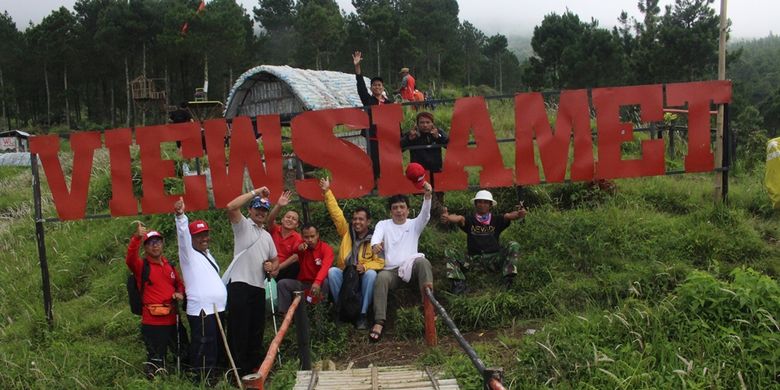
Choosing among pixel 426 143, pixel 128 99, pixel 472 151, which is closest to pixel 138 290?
pixel 426 143

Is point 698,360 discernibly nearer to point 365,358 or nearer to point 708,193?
point 365,358

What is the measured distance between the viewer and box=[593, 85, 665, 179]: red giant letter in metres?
6.91

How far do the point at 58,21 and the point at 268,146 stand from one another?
39568mm

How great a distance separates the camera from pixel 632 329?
479cm

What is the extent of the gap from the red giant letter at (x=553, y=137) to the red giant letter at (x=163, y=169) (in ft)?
12.3

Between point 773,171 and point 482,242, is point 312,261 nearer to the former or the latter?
point 482,242

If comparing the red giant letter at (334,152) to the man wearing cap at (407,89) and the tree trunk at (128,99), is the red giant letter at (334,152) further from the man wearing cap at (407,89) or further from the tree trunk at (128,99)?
the tree trunk at (128,99)

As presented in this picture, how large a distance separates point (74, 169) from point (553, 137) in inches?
222

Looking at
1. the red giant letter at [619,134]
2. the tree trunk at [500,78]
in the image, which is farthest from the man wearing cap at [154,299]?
the tree trunk at [500,78]

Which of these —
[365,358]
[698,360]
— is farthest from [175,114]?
[698,360]

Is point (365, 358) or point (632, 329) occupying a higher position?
point (632, 329)

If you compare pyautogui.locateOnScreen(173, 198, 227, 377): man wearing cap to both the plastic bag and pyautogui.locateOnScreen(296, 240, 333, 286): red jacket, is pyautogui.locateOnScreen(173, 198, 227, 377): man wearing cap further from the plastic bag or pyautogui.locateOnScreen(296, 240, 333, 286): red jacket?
the plastic bag

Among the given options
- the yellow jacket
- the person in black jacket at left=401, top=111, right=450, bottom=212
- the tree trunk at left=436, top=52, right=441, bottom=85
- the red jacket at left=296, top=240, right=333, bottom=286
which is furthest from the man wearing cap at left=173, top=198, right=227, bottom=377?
the tree trunk at left=436, top=52, right=441, bottom=85

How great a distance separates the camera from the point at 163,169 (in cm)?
678
